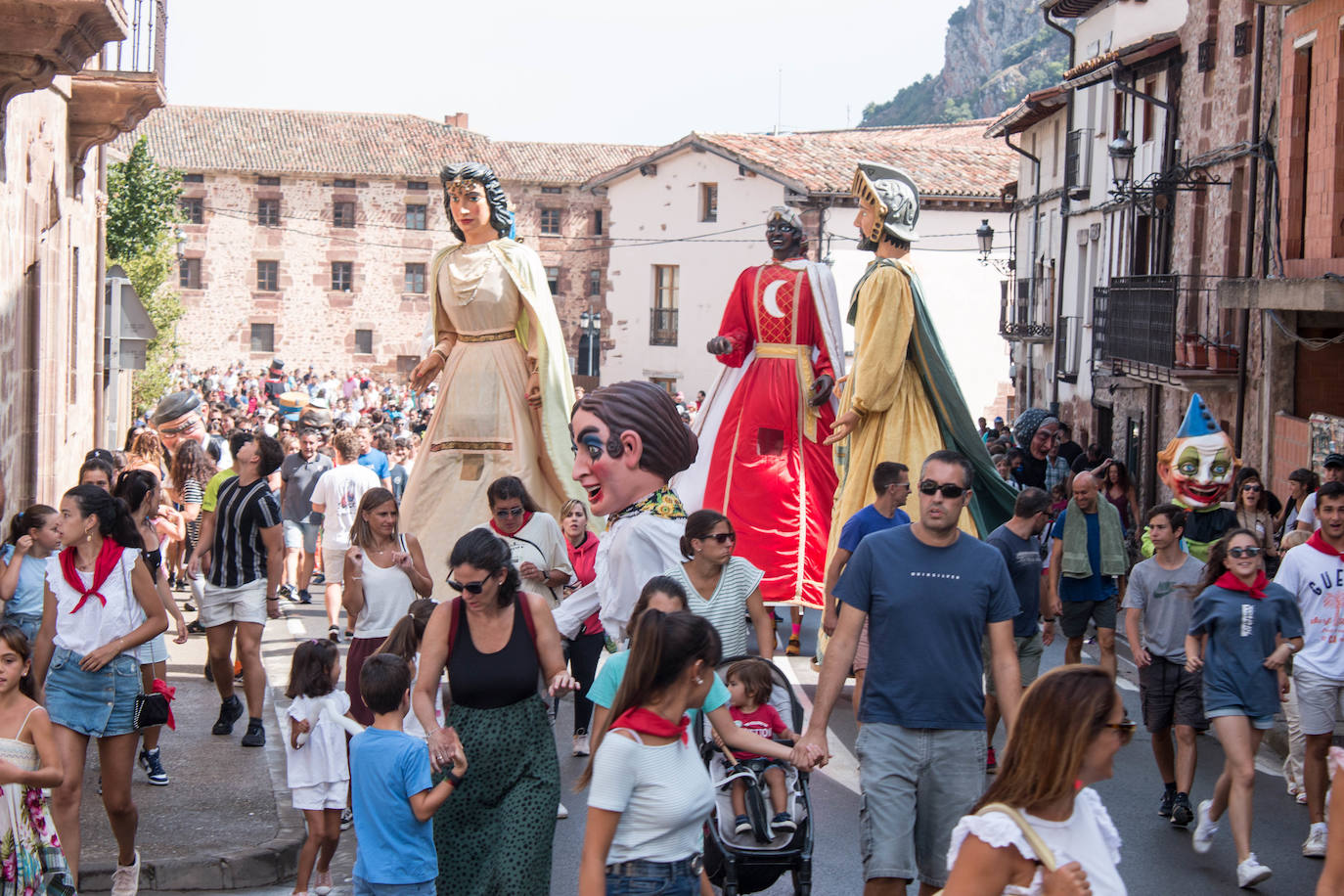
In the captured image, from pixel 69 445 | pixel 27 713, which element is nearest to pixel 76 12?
pixel 27 713

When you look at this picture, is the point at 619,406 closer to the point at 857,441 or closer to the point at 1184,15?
the point at 857,441

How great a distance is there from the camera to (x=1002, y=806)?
347 centimetres

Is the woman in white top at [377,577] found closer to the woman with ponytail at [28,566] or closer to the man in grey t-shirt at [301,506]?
the woman with ponytail at [28,566]

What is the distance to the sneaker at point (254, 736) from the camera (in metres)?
8.55

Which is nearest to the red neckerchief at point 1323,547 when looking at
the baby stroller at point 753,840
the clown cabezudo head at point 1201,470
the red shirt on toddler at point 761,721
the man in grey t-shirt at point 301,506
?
the clown cabezudo head at point 1201,470

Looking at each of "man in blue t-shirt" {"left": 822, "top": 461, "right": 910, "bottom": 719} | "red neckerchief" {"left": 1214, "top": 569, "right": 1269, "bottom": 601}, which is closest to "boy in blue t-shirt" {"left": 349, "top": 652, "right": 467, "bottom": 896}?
"man in blue t-shirt" {"left": 822, "top": 461, "right": 910, "bottom": 719}

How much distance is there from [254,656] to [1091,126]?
856 inches

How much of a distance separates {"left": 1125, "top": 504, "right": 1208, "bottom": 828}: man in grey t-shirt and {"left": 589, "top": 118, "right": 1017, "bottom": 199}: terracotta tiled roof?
107 ft

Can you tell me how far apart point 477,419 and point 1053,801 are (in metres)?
7.15

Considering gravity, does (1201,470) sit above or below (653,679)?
above

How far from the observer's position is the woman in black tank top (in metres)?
5.06

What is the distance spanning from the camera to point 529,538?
305 inches

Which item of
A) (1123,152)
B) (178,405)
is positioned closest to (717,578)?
(178,405)

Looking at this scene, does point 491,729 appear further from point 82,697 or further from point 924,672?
point 82,697
